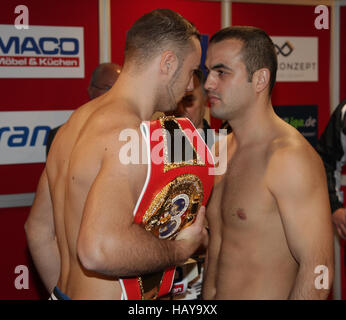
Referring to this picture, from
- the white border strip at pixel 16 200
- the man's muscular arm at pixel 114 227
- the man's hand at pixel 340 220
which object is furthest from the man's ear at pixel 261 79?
the white border strip at pixel 16 200

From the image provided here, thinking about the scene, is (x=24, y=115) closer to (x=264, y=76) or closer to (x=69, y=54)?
(x=69, y=54)

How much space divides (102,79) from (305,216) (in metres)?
2.04

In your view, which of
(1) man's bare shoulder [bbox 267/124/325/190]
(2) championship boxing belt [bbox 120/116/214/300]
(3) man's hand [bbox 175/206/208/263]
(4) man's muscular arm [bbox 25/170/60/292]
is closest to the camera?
(2) championship boxing belt [bbox 120/116/214/300]

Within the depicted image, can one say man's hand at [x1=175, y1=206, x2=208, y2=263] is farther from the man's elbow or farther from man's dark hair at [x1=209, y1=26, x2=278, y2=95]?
man's dark hair at [x1=209, y1=26, x2=278, y2=95]

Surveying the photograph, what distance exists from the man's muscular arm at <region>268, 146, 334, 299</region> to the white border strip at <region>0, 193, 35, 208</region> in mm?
2230

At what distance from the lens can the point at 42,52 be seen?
379cm

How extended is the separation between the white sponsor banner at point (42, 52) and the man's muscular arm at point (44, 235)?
5.70 feet

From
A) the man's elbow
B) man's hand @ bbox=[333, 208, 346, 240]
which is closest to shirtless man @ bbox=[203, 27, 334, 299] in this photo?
the man's elbow

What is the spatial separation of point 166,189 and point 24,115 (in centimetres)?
225

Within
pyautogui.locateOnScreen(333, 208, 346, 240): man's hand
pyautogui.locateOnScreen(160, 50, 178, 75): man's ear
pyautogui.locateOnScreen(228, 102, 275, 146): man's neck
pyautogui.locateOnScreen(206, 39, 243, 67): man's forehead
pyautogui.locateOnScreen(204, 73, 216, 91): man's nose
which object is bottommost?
pyautogui.locateOnScreen(333, 208, 346, 240): man's hand

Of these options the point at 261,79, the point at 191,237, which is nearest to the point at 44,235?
the point at 191,237

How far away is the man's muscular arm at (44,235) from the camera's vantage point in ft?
7.20

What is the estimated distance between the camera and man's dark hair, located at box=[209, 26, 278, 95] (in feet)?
7.72

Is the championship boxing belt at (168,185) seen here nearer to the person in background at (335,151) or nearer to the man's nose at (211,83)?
the man's nose at (211,83)
